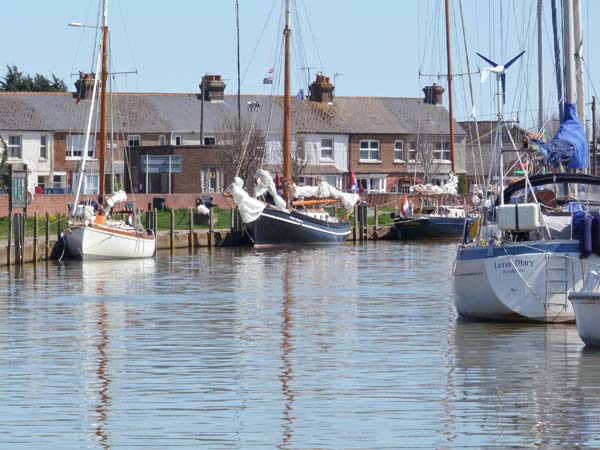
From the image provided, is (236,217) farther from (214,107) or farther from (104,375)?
(104,375)

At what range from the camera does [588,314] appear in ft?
78.8

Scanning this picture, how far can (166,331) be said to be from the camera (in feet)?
96.4

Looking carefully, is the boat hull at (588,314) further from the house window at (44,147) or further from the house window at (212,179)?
the house window at (44,147)

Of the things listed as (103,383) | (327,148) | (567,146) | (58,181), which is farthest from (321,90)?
(103,383)

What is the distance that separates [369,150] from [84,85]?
19763 millimetres

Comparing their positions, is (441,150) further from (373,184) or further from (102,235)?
(102,235)

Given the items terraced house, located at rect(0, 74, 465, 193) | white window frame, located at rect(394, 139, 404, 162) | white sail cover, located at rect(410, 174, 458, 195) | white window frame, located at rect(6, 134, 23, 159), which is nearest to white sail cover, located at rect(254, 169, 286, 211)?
white sail cover, located at rect(410, 174, 458, 195)

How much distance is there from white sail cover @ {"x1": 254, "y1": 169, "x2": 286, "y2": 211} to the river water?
25.4m

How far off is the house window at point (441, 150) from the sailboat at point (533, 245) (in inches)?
3041

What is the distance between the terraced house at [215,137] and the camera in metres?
96.2

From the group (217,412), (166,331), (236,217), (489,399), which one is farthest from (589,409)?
(236,217)

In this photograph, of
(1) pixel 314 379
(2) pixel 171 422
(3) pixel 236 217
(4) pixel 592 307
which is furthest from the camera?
(3) pixel 236 217

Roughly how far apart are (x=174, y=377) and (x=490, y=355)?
5395 mm

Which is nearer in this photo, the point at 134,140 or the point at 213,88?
the point at 134,140
